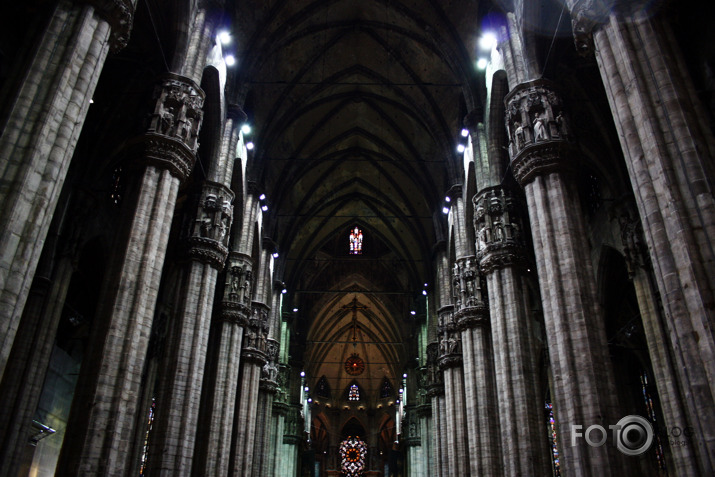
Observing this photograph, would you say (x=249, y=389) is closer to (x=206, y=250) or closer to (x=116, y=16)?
(x=206, y=250)

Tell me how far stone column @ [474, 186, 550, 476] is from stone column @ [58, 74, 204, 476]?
364 inches

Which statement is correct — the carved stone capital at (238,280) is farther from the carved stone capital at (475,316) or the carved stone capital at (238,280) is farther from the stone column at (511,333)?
the stone column at (511,333)

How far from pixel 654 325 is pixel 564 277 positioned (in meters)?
5.24

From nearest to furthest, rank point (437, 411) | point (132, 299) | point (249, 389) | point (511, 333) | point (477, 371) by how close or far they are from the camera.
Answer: point (132, 299) < point (511, 333) < point (477, 371) < point (249, 389) < point (437, 411)

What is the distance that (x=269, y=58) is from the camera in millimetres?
24250

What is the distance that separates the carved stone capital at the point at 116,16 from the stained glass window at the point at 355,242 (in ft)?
120

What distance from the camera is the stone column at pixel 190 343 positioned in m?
14.7

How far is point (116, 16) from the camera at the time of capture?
9.62 meters

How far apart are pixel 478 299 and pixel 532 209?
27.5 ft

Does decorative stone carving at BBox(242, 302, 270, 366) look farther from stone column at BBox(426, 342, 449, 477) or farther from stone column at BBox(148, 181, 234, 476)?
stone column at BBox(426, 342, 449, 477)

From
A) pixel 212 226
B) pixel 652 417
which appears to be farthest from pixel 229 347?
pixel 652 417

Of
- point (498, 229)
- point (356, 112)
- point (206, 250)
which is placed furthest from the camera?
point (356, 112)

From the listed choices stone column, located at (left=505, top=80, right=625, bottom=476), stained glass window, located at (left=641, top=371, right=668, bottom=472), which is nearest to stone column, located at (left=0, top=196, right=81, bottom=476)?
stone column, located at (left=505, top=80, right=625, bottom=476)

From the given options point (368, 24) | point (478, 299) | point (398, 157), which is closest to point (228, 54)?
point (368, 24)
